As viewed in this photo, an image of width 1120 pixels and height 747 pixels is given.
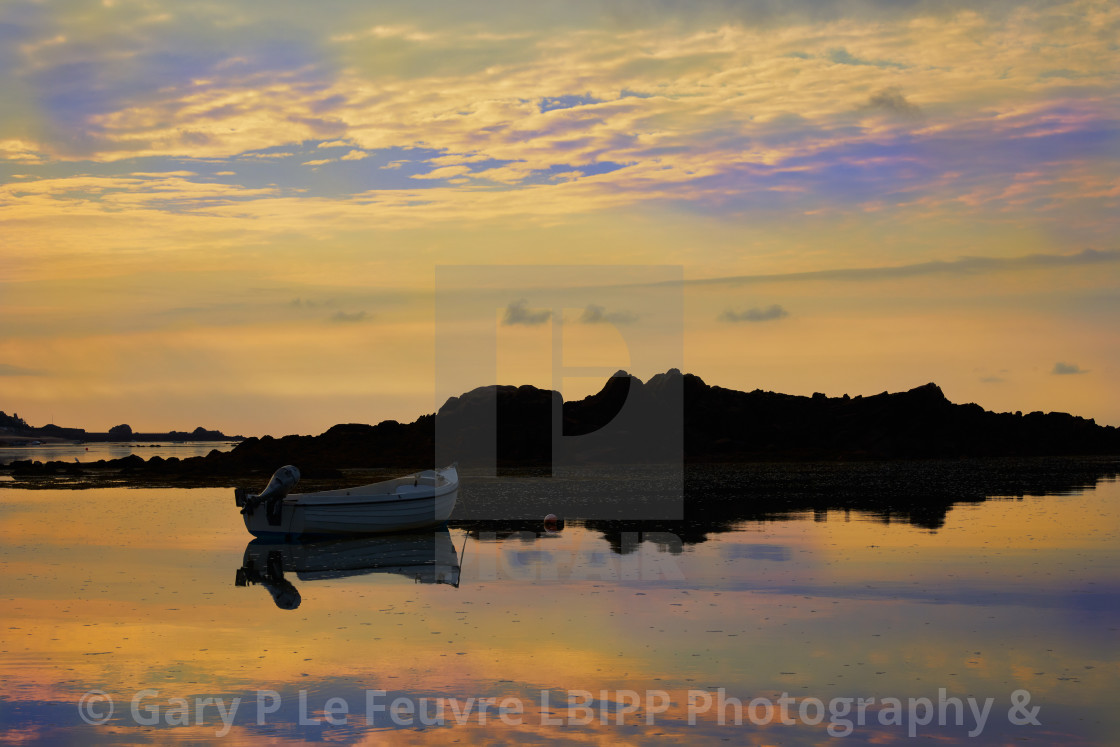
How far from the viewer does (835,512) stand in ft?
128

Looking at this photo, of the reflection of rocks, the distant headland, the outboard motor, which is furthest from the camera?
the distant headland

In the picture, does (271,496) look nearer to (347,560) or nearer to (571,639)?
(347,560)

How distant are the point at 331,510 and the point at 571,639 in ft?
57.2

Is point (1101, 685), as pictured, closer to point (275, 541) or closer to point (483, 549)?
point (483, 549)

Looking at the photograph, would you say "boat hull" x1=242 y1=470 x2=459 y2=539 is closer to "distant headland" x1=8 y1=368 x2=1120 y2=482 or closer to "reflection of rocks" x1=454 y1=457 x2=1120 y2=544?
"reflection of rocks" x1=454 y1=457 x2=1120 y2=544

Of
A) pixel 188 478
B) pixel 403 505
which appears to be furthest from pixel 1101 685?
pixel 188 478

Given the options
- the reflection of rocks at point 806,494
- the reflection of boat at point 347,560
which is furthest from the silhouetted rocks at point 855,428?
the reflection of boat at point 347,560

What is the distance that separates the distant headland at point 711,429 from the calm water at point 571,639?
63.4 metres

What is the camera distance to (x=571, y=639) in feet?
54.5

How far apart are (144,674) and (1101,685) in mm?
13256

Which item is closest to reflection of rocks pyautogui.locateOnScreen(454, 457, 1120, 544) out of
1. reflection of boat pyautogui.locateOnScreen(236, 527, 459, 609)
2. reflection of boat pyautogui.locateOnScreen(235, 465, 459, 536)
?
reflection of boat pyautogui.locateOnScreen(235, 465, 459, 536)

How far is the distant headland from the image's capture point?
98500 mm

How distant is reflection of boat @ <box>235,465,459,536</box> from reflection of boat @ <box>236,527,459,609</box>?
Result: 1.38 ft

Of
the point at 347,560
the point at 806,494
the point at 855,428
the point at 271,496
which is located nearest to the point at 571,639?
the point at 347,560
